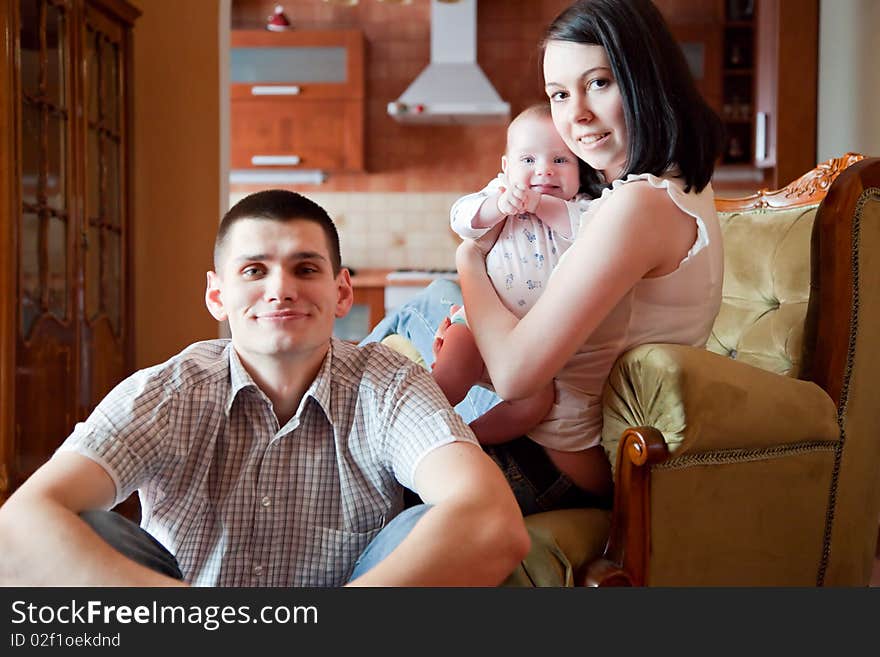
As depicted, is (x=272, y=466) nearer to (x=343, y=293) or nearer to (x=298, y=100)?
(x=343, y=293)

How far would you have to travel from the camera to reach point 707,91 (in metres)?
5.81

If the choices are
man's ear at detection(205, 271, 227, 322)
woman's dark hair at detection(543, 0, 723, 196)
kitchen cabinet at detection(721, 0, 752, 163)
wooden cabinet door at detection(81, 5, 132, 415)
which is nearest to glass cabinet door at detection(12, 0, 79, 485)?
wooden cabinet door at detection(81, 5, 132, 415)

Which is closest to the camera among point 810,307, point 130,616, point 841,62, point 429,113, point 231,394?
point 130,616

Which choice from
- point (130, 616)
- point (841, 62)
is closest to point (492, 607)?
point (130, 616)

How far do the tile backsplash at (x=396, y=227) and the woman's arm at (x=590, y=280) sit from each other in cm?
485

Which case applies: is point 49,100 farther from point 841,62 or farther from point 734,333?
point 841,62

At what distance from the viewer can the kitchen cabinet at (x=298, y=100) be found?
584 centimetres

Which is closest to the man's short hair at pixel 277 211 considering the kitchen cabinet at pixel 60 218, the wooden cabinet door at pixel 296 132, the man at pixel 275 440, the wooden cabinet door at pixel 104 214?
the man at pixel 275 440

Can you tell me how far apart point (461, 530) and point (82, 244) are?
9.42 feet

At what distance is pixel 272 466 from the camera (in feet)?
4.24

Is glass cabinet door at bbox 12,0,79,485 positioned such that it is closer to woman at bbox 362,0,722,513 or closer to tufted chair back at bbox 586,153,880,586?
woman at bbox 362,0,722,513

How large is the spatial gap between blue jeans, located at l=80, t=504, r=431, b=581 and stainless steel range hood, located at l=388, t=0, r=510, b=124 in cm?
478

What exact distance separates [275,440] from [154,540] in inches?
8.1

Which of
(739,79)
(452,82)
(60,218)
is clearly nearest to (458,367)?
(60,218)
